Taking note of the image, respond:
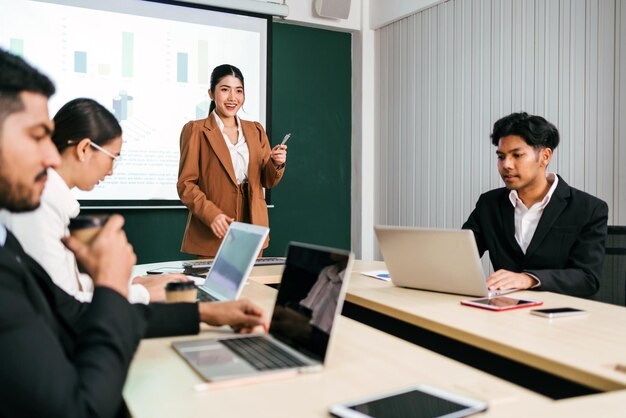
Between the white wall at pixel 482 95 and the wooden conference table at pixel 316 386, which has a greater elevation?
the white wall at pixel 482 95

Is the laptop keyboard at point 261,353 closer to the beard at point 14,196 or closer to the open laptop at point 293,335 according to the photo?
the open laptop at point 293,335

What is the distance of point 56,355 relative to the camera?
817mm

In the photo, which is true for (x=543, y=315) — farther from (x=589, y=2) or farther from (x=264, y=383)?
(x=589, y=2)

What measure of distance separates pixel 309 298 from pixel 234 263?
24.1 inches

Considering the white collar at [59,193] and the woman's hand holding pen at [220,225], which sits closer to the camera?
the white collar at [59,193]

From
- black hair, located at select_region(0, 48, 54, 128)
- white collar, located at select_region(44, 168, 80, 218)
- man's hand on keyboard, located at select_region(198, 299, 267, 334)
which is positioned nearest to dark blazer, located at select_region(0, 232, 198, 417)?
black hair, located at select_region(0, 48, 54, 128)

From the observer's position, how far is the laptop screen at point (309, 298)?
1138mm

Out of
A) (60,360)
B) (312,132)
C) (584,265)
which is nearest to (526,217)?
(584,265)

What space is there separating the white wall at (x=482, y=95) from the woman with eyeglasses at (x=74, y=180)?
2352 millimetres

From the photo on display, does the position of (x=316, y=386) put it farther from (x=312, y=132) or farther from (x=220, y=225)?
(x=312, y=132)

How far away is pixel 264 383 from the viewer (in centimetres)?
106

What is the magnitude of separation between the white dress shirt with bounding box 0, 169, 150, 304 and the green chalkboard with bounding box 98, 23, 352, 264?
9.56ft

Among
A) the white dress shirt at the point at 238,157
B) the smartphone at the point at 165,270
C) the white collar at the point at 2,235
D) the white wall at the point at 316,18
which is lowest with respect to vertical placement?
the smartphone at the point at 165,270

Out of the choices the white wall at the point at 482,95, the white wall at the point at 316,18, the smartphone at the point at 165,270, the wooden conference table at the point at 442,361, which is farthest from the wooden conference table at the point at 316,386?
the white wall at the point at 316,18
